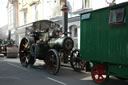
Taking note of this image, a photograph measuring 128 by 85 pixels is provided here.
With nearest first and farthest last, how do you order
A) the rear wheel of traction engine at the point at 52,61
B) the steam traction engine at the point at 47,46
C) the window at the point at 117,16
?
1. the window at the point at 117,16
2. the rear wheel of traction engine at the point at 52,61
3. the steam traction engine at the point at 47,46

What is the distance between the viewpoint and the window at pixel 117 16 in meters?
5.23

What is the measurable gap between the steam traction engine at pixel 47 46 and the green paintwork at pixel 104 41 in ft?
5.62

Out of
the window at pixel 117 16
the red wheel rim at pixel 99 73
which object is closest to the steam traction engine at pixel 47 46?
the red wheel rim at pixel 99 73

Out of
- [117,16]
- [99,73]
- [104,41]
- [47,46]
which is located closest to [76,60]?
[47,46]

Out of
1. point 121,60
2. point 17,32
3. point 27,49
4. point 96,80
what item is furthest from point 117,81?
point 17,32

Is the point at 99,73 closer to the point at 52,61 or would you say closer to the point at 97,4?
the point at 52,61

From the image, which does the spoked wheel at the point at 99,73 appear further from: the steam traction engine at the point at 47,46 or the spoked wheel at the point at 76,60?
the spoked wheel at the point at 76,60

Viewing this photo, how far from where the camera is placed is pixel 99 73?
6.33 m

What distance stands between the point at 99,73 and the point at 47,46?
3.67m

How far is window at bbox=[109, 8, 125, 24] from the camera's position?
206 inches

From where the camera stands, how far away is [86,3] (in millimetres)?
14398

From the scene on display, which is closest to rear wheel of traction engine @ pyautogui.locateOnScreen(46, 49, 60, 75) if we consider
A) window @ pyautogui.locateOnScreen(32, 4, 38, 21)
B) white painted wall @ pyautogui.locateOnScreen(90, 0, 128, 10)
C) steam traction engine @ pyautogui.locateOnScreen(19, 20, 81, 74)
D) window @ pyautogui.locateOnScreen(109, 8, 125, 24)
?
steam traction engine @ pyautogui.locateOnScreen(19, 20, 81, 74)

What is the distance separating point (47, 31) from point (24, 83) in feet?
12.2

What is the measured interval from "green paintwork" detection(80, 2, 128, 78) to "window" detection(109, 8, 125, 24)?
0.12 m
